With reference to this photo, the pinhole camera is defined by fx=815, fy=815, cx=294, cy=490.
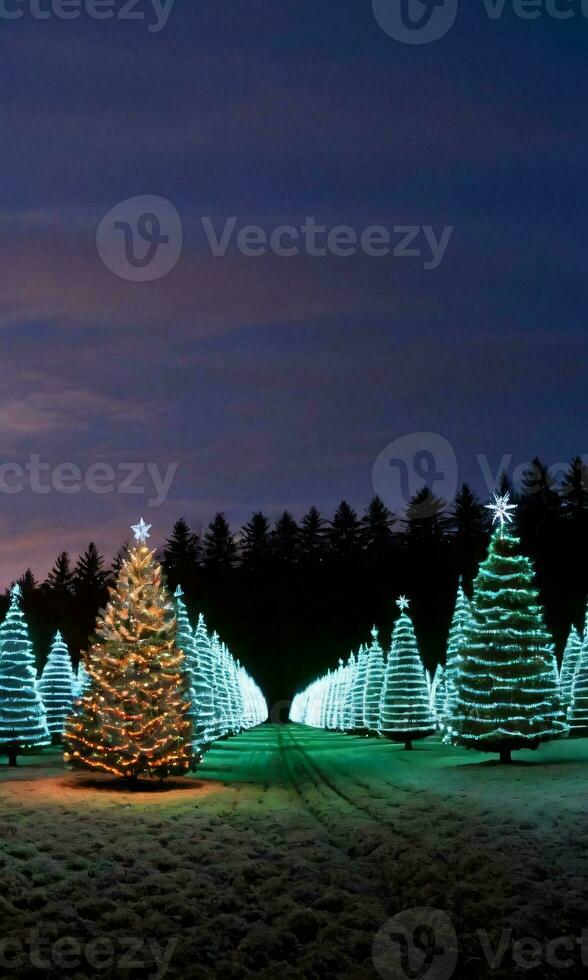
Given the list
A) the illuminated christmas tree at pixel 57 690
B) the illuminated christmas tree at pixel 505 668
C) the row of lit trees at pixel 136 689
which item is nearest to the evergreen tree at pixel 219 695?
the illuminated christmas tree at pixel 57 690

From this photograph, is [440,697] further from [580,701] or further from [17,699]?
[17,699]

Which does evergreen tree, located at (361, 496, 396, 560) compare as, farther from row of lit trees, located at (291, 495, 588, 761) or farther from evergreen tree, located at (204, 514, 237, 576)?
row of lit trees, located at (291, 495, 588, 761)

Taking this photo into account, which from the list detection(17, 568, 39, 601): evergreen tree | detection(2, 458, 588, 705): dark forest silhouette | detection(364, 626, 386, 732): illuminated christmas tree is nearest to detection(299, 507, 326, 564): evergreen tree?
detection(2, 458, 588, 705): dark forest silhouette

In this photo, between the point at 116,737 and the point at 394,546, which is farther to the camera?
the point at 394,546

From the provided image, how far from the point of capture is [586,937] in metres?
9.12

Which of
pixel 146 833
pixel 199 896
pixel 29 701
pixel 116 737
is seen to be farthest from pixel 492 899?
pixel 29 701

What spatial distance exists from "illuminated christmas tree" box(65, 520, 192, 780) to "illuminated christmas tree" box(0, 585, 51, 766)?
1127cm

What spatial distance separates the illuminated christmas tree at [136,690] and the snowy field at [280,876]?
5.26ft

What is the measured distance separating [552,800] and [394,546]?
369ft

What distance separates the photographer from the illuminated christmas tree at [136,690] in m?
23.3

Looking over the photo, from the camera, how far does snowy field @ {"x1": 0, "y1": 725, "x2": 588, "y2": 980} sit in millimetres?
8867

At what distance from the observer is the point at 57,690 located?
4600cm

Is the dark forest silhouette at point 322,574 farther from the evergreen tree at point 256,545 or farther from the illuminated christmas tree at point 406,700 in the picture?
the illuminated christmas tree at point 406,700

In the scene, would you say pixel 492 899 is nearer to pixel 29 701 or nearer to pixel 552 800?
pixel 552 800
